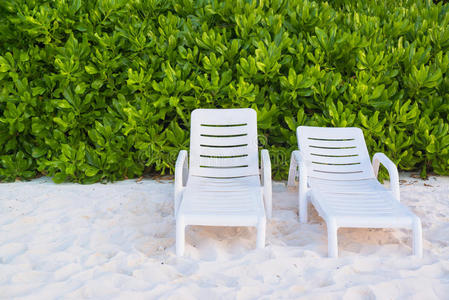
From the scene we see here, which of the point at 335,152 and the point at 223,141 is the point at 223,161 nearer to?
the point at 223,141

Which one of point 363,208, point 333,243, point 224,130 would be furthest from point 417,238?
point 224,130

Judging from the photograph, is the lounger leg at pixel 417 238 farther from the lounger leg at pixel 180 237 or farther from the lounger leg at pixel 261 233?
the lounger leg at pixel 180 237

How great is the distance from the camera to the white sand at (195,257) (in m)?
2.39

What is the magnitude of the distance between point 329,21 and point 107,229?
3.55 metres

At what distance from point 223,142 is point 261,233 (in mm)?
1530

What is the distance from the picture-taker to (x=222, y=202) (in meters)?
3.25

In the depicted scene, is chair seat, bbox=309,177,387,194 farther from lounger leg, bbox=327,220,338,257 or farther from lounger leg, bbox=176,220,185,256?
lounger leg, bbox=176,220,185,256

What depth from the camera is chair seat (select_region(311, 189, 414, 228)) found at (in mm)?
2826

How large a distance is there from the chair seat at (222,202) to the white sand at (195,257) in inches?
11.0

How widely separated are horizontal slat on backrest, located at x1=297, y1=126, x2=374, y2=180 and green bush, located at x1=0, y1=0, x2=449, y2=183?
0.23 meters

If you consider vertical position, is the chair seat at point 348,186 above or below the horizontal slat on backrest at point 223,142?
below

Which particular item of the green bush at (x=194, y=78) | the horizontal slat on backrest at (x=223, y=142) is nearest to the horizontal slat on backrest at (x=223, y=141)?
the horizontal slat on backrest at (x=223, y=142)

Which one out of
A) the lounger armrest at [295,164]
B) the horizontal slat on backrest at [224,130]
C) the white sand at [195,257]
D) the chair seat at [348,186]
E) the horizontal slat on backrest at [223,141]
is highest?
the horizontal slat on backrest at [224,130]

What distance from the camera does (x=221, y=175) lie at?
13.1 ft
